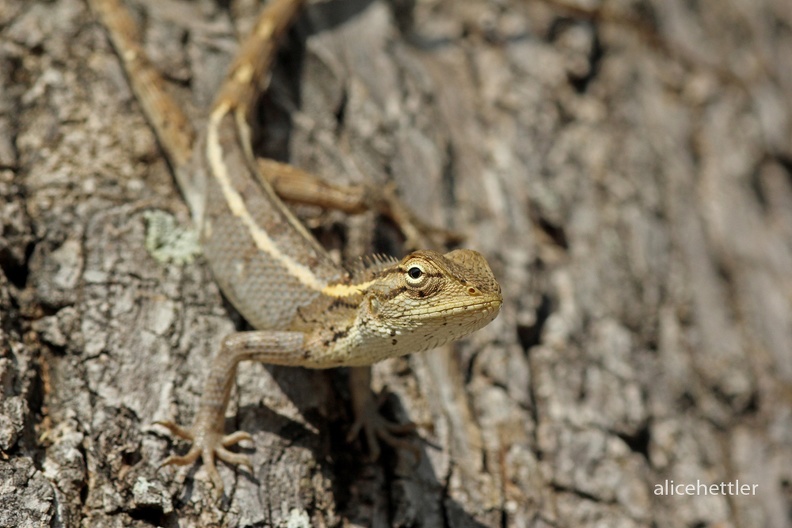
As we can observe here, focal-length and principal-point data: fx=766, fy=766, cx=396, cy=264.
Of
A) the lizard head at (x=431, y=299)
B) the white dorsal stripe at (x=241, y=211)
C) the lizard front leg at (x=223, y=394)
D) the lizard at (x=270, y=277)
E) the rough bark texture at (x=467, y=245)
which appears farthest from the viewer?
the white dorsal stripe at (x=241, y=211)

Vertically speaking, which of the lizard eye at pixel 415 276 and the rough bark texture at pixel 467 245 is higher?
the lizard eye at pixel 415 276


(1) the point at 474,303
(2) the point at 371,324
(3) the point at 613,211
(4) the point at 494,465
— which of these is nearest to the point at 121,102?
(2) the point at 371,324

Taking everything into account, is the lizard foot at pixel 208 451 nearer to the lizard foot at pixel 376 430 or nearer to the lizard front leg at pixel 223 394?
the lizard front leg at pixel 223 394

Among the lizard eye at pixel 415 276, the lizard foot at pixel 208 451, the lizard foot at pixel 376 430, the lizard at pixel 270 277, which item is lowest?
the lizard foot at pixel 376 430

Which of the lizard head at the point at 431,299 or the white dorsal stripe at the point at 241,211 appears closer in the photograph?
the lizard head at the point at 431,299

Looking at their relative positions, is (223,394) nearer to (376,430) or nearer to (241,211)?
(376,430)

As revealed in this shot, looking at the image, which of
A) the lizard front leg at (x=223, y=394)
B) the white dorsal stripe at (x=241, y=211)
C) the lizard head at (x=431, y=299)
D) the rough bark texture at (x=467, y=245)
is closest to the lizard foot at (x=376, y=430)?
the rough bark texture at (x=467, y=245)

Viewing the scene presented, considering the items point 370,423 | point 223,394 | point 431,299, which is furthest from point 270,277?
point 431,299

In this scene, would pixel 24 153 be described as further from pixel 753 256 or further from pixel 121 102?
pixel 753 256
